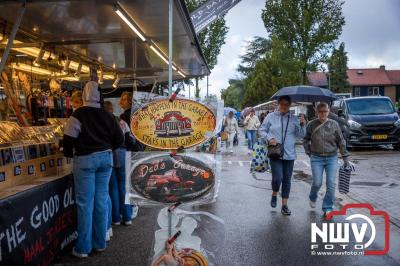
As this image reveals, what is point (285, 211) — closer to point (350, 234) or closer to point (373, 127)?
point (350, 234)

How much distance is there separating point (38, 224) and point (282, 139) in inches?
146

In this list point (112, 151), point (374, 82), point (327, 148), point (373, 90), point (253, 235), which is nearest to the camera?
point (112, 151)

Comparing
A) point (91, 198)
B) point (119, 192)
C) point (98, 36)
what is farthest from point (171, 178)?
point (98, 36)

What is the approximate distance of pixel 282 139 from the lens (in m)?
6.19

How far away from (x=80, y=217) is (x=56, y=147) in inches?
42.1

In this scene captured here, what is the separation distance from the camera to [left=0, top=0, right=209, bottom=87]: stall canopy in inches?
205

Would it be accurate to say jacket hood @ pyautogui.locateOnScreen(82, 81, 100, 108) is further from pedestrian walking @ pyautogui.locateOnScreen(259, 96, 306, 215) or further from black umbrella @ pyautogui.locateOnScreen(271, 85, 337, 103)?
black umbrella @ pyautogui.locateOnScreen(271, 85, 337, 103)

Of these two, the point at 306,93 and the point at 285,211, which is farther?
the point at 306,93

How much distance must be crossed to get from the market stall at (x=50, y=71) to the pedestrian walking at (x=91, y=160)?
29 centimetres

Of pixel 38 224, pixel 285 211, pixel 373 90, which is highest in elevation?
pixel 373 90

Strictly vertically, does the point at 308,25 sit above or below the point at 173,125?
above

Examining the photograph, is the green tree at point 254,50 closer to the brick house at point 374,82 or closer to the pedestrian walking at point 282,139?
the brick house at point 374,82

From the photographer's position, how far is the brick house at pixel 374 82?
2581 inches

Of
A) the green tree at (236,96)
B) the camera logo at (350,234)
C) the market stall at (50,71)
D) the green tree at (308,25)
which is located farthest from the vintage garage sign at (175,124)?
the green tree at (236,96)
